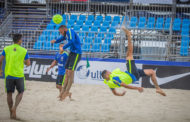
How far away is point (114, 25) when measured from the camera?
47.8ft

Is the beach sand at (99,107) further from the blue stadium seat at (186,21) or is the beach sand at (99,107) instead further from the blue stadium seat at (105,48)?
the blue stadium seat at (186,21)

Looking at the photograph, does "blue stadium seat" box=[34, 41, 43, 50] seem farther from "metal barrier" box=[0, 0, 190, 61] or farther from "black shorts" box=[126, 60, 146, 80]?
"black shorts" box=[126, 60, 146, 80]

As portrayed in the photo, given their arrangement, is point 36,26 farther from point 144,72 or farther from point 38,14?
point 144,72

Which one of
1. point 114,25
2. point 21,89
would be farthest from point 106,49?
point 21,89

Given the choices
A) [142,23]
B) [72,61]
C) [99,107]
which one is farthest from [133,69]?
[142,23]

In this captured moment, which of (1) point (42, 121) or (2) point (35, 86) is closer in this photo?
(1) point (42, 121)

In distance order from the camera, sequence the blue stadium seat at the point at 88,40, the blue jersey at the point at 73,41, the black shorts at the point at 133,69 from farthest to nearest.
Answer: the blue stadium seat at the point at 88,40 < the blue jersey at the point at 73,41 < the black shorts at the point at 133,69

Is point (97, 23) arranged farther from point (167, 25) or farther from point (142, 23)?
point (167, 25)

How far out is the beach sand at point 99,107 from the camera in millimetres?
5766

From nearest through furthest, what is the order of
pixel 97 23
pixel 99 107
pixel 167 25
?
pixel 99 107
pixel 167 25
pixel 97 23

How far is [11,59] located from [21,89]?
694mm

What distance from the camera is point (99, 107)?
690cm

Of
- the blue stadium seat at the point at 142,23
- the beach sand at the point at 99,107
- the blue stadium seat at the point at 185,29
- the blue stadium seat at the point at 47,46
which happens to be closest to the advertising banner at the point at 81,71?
the blue stadium seat at the point at 47,46

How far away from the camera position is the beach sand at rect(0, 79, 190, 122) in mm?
5766
